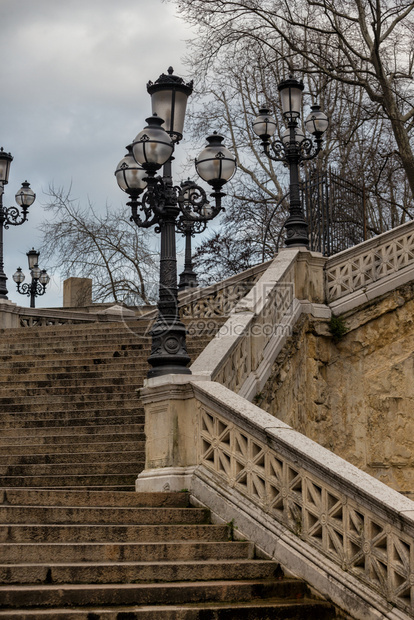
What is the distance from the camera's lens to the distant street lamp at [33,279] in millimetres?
34219

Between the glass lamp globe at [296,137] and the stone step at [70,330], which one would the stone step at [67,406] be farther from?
the glass lamp globe at [296,137]

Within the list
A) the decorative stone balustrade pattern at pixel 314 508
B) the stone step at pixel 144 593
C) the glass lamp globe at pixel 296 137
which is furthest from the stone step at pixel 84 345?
the stone step at pixel 144 593

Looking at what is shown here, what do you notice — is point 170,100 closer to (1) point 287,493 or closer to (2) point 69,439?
(2) point 69,439

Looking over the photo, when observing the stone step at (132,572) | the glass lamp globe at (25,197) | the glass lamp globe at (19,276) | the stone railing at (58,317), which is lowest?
the stone step at (132,572)

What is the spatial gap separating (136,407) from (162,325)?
252 centimetres

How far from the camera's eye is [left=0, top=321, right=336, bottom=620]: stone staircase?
21.5 ft

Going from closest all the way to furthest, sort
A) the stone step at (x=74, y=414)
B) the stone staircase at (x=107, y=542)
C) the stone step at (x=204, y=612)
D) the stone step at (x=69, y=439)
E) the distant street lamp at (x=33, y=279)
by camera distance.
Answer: the stone step at (x=204, y=612) < the stone staircase at (x=107, y=542) < the stone step at (x=69, y=439) < the stone step at (x=74, y=414) < the distant street lamp at (x=33, y=279)

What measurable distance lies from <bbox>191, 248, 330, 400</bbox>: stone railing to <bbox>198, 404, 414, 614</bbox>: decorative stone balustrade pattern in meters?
1.04

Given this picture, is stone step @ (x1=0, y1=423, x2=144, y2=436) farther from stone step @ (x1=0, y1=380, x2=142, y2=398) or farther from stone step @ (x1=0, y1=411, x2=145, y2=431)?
stone step @ (x1=0, y1=380, x2=142, y2=398)

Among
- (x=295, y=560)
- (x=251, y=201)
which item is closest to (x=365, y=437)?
(x=295, y=560)

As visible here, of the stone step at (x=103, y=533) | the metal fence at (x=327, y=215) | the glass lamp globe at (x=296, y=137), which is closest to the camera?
the stone step at (x=103, y=533)

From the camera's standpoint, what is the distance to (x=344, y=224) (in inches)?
733

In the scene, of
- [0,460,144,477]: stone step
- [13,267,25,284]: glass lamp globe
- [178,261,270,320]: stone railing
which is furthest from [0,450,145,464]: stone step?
[13,267,25,284]: glass lamp globe

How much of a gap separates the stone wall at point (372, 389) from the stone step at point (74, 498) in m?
6.39
